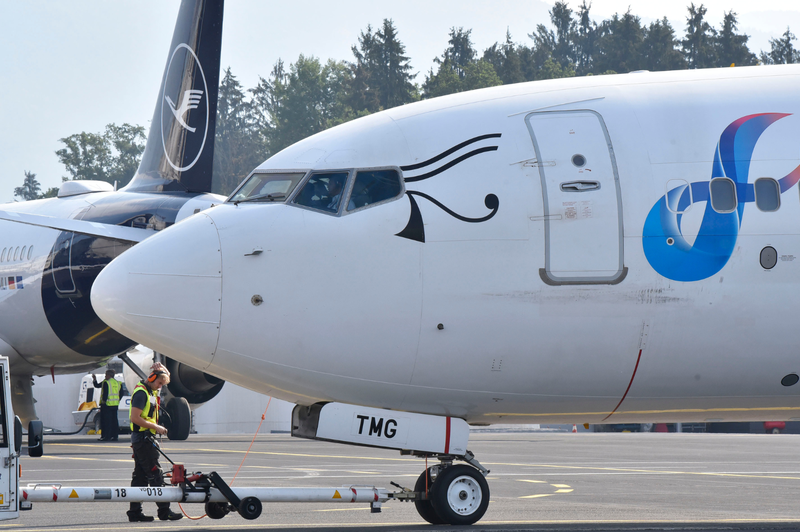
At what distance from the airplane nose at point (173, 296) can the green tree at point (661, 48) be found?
105 metres

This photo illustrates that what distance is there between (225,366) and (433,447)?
7.10 feet

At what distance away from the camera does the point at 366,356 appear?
971 cm

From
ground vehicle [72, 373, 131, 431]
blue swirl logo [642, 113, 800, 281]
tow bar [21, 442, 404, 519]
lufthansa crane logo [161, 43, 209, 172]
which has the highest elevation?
lufthansa crane logo [161, 43, 209, 172]

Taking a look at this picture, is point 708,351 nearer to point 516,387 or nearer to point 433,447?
point 516,387

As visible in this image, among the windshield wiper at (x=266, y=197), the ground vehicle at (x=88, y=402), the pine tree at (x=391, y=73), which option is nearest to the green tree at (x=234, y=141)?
the pine tree at (x=391, y=73)

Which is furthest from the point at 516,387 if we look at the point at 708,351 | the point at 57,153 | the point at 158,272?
the point at 57,153

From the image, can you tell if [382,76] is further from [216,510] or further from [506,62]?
[216,510]

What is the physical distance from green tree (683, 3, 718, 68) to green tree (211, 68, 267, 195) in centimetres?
5138

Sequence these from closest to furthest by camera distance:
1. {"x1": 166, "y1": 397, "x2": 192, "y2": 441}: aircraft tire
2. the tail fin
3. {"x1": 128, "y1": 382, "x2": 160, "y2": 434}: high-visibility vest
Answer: {"x1": 128, "y1": 382, "x2": 160, "y2": 434}: high-visibility vest
the tail fin
{"x1": 166, "y1": 397, "x2": 192, "y2": 441}: aircraft tire

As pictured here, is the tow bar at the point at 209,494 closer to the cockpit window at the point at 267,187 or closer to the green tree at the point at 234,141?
the cockpit window at the point at 267,187

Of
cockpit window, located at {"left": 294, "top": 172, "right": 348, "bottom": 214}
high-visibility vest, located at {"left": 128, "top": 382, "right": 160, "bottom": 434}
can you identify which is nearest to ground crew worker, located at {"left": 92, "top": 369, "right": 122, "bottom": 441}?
high-visibility vest, located at {"left": 128, "top": 382, "right": 160, "bottom": 434}

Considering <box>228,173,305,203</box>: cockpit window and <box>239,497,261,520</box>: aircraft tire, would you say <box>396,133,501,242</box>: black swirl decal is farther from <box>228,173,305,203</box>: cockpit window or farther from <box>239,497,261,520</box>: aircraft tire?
<box>239,497,261,520</box>: aircraft tire

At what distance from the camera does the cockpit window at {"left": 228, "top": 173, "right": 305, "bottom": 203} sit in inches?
398

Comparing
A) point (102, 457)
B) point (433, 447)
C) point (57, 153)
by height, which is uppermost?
point (57, 153)
